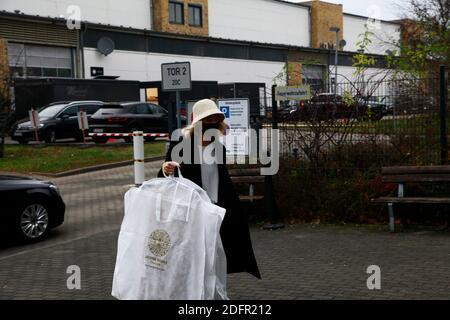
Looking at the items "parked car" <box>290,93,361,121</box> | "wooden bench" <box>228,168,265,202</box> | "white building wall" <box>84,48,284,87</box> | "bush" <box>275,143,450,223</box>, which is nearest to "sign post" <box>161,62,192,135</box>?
"wooden bench" <box>228,168,265,202</box>

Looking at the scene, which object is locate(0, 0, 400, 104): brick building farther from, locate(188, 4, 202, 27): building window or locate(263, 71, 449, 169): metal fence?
locate(263, 71, 449, 169): metal fence

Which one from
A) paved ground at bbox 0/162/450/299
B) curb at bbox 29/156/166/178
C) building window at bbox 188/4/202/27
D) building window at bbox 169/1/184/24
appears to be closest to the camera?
paved ground at bbox 0/162/450/299

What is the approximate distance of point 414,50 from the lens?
40.2 feet

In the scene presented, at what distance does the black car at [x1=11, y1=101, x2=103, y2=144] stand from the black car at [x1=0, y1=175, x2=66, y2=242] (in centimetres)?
1520

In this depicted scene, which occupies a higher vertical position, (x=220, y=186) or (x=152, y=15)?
(x=152, y=15)

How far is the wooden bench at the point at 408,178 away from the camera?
28.5 feet

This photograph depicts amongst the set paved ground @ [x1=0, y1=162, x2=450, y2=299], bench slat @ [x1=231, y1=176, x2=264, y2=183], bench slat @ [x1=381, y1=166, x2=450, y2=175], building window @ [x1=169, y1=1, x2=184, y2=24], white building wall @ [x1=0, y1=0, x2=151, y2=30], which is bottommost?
paved ground @ [x1=0, y1=162, x2=450, y2=299]

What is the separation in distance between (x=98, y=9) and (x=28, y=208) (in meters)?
34.9

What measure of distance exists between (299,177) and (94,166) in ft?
31.7

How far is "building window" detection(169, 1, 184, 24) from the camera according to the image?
48481 mm

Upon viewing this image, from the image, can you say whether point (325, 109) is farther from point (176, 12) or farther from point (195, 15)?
point (195, 15)

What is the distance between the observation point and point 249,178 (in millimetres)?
10047

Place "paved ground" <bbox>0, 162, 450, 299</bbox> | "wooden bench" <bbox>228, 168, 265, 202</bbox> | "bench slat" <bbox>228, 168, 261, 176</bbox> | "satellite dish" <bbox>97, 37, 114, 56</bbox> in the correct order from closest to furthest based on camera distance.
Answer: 1. "paved ground" <bbox>0, 162, 450, 299</bbox>
2. "wooden bench" <bbox>228, 168, 265, 202</bbox>
3. "bench slat" <bbox>228, 168, 261, 176</bbox>
4. "satellite dish" <bbox>97, 37, 114, 56</bbox>

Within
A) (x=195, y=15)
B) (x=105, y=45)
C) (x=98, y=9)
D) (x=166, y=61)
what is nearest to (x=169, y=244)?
(x=105, y=45)
